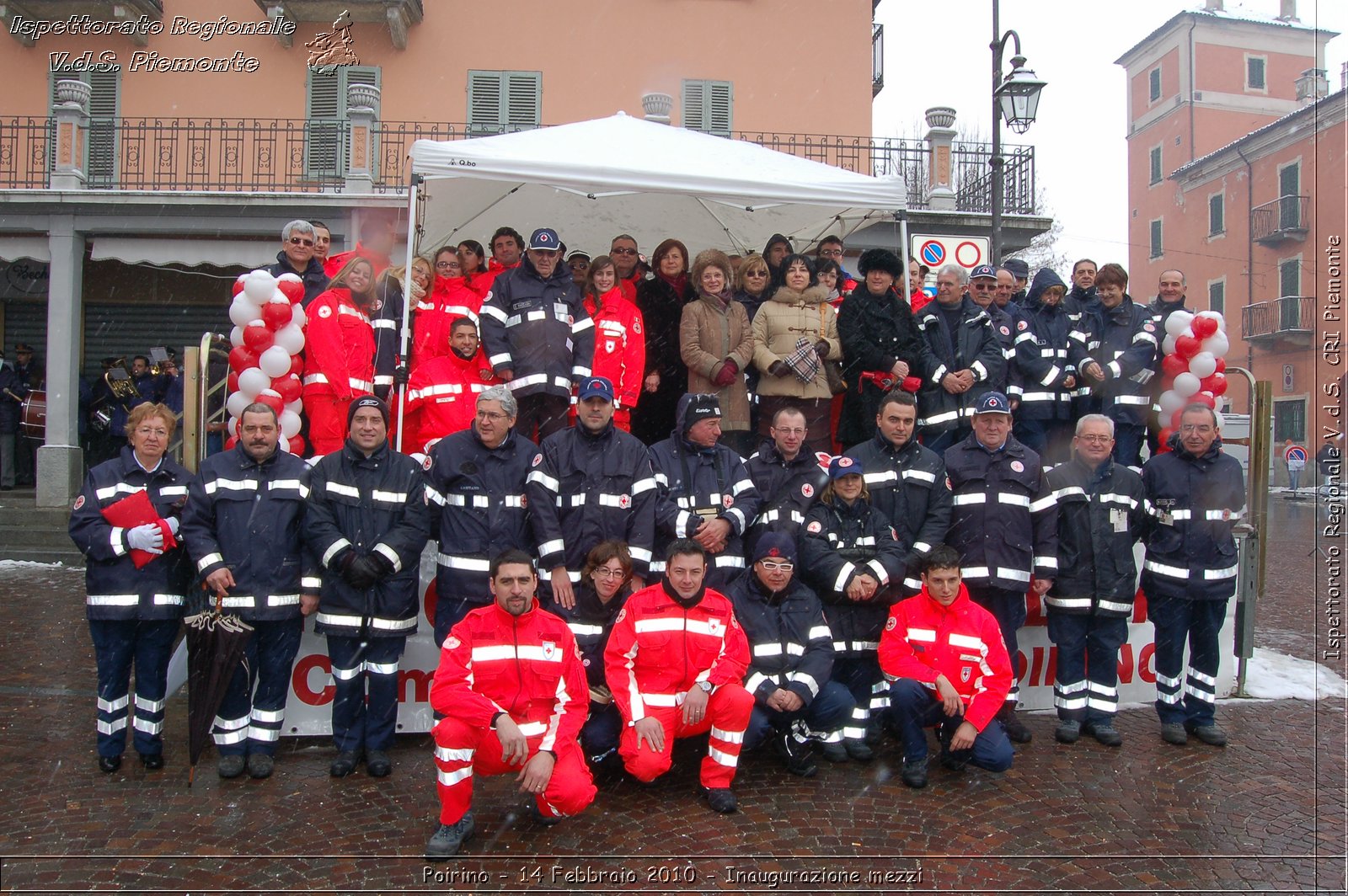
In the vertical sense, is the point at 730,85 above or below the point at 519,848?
above

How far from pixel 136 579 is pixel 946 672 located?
4539 mm

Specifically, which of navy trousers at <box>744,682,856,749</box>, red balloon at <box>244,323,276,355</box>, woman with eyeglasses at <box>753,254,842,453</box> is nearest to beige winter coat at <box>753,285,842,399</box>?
woman with eyeglasses at <box>753,254,842,453</box>

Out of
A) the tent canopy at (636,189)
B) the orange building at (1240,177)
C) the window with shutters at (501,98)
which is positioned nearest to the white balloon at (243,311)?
the tent canopy at (636,189)

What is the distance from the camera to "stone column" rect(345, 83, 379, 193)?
15547mm

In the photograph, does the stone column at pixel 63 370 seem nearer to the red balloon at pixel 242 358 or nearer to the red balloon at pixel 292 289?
the red balloon at pixel 242 358

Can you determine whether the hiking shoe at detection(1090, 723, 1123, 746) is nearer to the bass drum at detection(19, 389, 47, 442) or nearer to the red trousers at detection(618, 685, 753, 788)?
the red trousers at detection(618, 685, 753, 788)

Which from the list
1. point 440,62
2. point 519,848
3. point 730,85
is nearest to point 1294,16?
point 730,85

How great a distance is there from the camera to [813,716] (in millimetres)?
5574

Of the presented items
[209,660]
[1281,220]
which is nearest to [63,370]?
[209,660]

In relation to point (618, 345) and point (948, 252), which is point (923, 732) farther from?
point (948, 252)

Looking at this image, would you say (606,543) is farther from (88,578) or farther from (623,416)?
(88,578)

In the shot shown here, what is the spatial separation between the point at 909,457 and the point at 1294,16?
31.4 metres

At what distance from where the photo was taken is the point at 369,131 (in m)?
15.7

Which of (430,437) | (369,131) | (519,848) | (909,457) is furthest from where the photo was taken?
(369,131)
